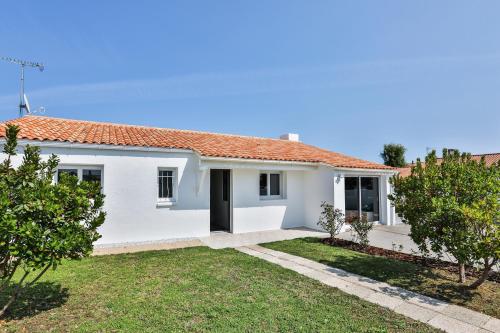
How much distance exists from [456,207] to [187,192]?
12256mm

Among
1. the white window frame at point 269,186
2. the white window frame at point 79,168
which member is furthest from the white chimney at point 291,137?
the white window frame at point 79,168

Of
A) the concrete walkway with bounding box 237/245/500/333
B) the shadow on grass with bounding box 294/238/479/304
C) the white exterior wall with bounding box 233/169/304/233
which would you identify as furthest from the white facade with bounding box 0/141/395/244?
the concrete walkway with bounding box 237/245/500/333

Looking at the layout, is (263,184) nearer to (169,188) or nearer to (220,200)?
(220,200)

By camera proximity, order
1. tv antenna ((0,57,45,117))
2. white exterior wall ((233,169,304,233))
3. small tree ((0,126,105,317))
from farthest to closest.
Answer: tv antenna ((0,57,45,117)), white exterior wall ((233,169,304,233)), small tree ((0,126,105,317))

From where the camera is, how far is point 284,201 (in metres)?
19.1

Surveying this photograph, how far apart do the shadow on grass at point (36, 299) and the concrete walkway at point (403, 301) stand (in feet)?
24.0

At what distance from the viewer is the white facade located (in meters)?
13.4

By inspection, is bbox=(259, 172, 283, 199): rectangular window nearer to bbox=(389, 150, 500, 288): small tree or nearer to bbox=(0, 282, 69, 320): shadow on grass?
bbox=(389, 150, 500, 288): small tree

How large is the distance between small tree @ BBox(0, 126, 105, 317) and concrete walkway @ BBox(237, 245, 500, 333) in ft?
24.1

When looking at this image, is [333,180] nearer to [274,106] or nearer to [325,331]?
[274,106]

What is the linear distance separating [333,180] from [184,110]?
49.5 feet

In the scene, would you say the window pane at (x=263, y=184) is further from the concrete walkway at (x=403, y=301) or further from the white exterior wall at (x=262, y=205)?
the concrete walkway at (x=403, y=301)

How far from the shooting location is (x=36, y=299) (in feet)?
23.4

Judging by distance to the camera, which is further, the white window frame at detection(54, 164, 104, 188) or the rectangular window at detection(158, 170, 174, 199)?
the rectangular window at detection(158, 170, 174, 199)
